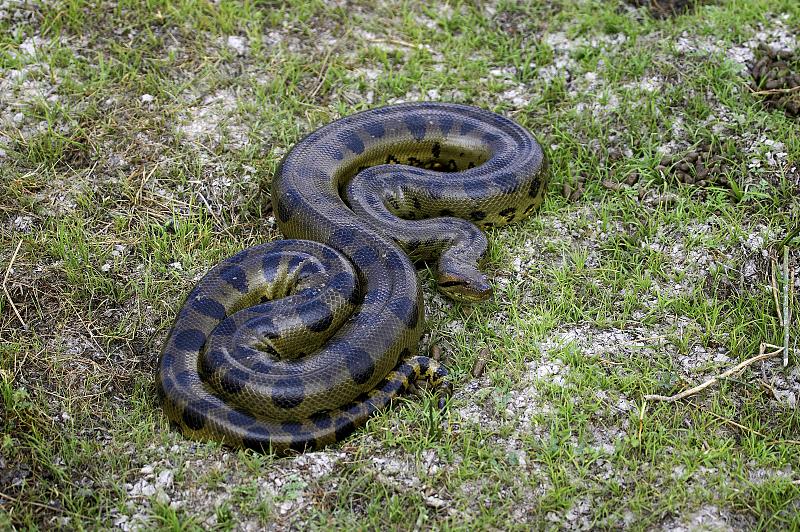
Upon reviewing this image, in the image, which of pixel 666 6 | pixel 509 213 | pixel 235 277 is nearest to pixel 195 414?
pixel 235 277

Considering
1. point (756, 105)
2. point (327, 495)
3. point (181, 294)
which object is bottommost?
point (327, 495)

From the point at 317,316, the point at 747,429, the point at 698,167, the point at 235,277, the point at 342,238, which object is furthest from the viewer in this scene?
the point at 698,167

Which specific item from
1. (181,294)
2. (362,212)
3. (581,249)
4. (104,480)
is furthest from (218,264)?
(581,249)

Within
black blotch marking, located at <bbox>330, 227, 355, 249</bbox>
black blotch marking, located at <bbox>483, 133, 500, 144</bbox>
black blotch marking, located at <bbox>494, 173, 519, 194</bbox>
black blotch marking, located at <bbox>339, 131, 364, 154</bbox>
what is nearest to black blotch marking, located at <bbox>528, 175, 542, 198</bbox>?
→ black blotch marking, located at <bbox>494, 173, 519, 194</bbox>

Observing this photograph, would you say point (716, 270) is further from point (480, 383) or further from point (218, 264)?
point (218, 264)

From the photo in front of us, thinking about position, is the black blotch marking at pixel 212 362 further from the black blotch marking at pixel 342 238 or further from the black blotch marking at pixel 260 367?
the black blotch marking at pixel 342 238

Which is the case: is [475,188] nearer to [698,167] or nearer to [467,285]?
[467,285]
